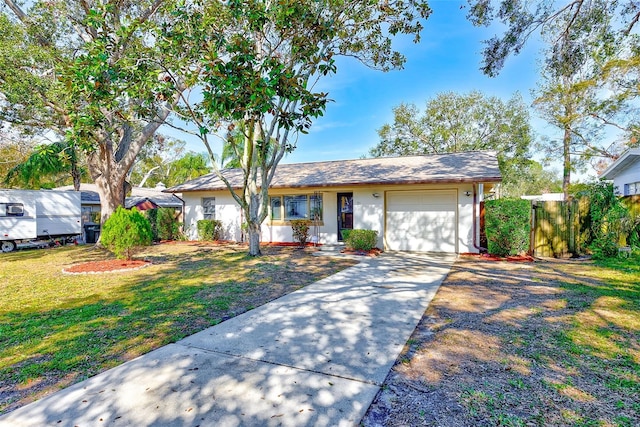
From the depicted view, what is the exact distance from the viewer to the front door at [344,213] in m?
13.1

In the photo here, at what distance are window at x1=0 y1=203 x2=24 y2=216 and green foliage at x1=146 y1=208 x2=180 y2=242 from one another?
184 inches

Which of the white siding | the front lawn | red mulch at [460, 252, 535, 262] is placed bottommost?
the front lawn

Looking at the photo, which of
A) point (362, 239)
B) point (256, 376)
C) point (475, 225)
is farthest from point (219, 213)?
point (256, 376)

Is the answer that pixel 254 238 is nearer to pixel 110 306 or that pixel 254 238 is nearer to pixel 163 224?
pixel 110 306

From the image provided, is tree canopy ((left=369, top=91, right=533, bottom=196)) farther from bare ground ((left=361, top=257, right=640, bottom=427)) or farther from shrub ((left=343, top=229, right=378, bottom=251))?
bare ground ((left=361, top=257, right=640, bottom=427))

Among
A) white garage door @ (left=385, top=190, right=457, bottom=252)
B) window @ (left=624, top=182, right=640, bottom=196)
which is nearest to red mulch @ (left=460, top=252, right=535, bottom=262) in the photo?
white garage door @ (left=385, top=190, right=457, bottom=252)

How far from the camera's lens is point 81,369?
317 centimetres

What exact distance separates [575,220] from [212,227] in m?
13.5

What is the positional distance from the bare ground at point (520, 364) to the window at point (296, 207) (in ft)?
26.2

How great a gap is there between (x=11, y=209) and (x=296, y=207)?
11474 millimetres

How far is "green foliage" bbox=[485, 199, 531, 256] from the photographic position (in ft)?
30.6

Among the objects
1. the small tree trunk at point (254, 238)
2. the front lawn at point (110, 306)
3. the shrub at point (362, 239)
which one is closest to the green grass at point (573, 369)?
the front lawn at point (110, 306)

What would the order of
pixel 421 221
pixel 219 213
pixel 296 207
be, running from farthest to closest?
1. pixel 219 213
2. pixel 296 207
3. pixel 421 221

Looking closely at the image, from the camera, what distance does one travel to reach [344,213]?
13125 mm
